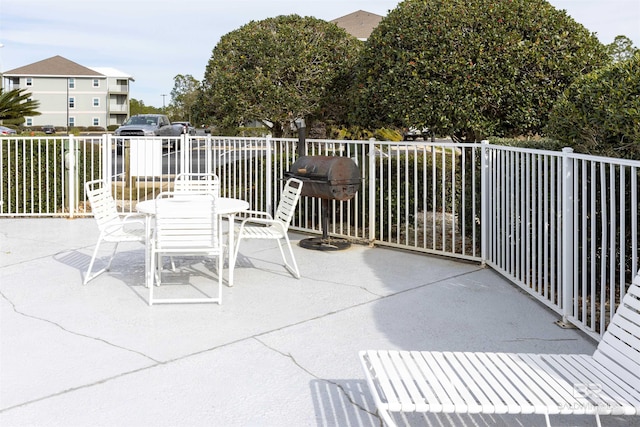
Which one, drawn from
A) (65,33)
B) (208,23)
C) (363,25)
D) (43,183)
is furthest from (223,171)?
(65,33)

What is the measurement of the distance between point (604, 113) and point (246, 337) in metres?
3.39

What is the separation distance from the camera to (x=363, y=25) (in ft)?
113

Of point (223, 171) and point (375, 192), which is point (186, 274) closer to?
point (375, 192)

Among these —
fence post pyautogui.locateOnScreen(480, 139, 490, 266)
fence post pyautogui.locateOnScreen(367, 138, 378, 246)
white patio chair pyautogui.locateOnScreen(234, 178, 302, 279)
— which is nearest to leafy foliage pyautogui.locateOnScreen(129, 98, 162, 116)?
fence post pyautogui.locateOnScreen(367, 138, 378, 246)

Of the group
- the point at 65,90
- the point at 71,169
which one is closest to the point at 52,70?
the point at 65,90

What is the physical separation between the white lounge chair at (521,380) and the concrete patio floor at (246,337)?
0.37 metres

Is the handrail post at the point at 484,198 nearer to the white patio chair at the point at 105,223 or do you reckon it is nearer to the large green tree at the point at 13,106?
the white patio chair at the point at 105,223

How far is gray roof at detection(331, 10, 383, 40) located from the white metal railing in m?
23.1

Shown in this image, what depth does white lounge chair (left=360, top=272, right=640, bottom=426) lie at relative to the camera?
99.1 inches

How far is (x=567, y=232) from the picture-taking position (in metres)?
4.71

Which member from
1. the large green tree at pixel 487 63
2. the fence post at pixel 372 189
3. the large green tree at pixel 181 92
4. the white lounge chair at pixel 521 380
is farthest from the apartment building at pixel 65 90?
the white lounge chair at pixel 521 380

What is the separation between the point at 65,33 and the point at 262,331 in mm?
35218

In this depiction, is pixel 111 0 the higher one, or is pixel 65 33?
pixel 65 33

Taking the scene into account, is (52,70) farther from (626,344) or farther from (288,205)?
(626,344)
